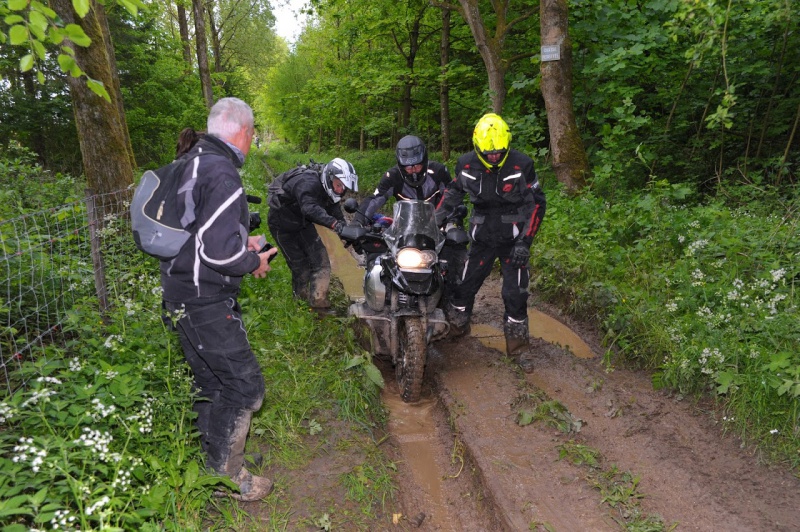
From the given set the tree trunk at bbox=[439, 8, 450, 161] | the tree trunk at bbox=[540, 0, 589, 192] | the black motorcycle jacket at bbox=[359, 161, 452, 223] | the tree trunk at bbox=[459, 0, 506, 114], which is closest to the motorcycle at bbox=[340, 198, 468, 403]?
the black motorcycle jacket at bbox=[359, 161, 452, 223]

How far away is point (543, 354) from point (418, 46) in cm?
1228

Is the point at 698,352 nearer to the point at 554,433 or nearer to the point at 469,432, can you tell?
the point at 554,433

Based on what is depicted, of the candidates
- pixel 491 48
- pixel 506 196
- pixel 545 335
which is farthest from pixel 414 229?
pixel 491 48

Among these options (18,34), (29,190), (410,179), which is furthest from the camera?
(29,190)

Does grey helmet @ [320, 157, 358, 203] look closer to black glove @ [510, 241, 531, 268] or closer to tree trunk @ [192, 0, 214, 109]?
black glove @ [510, 241, 531, 268]

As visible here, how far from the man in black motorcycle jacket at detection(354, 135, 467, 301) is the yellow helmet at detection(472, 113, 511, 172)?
811mm

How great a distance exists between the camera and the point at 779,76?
861 cm

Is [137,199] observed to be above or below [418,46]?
below

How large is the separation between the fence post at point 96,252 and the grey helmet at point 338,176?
2263 mm

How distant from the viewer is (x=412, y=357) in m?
4.69

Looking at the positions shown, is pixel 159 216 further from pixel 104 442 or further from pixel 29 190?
pixel 29 190

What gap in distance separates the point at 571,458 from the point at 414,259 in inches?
79.8

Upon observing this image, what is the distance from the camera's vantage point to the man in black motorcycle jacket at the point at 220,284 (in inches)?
110

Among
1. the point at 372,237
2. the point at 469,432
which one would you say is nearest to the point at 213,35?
the point at 372,237
